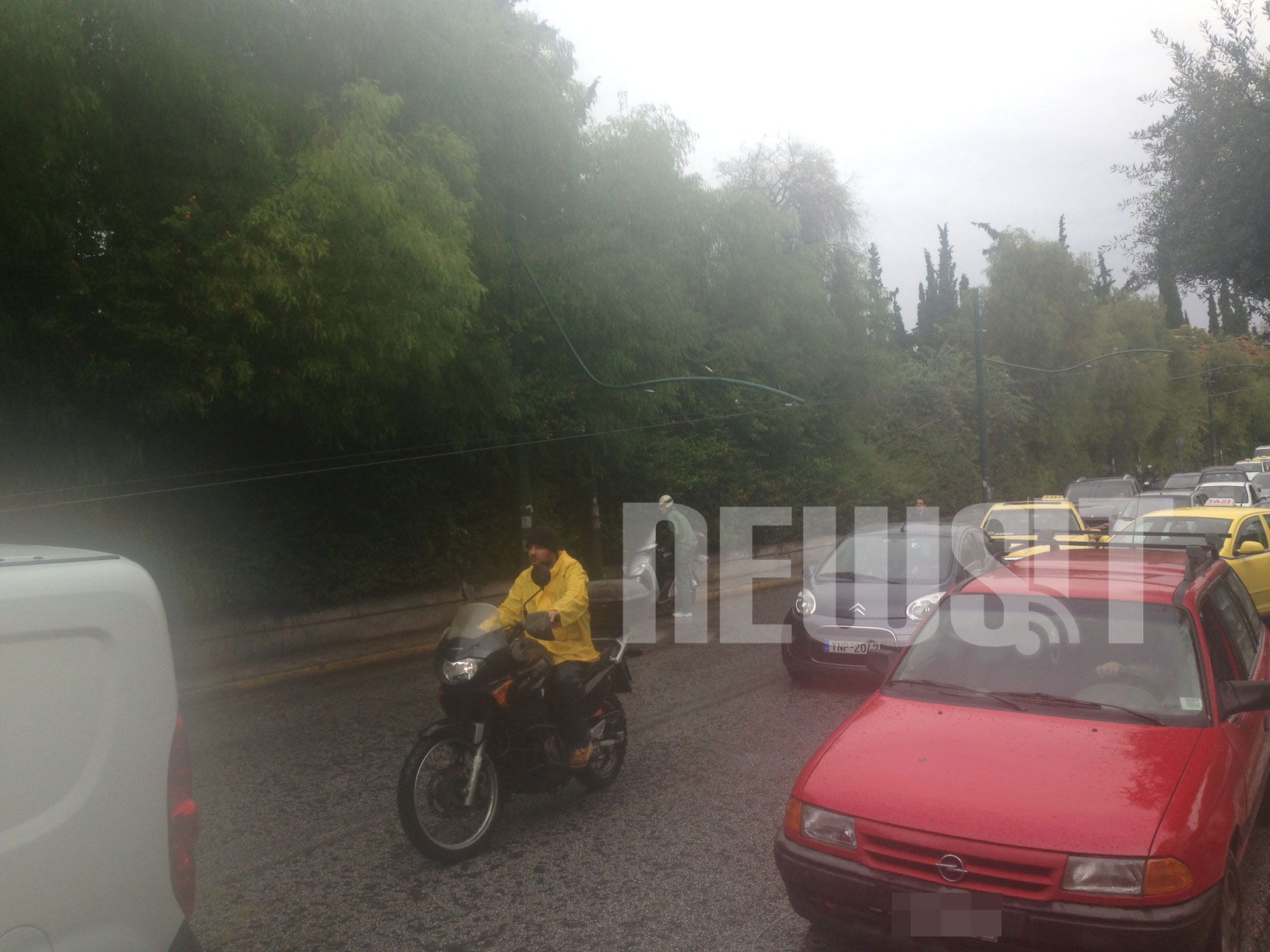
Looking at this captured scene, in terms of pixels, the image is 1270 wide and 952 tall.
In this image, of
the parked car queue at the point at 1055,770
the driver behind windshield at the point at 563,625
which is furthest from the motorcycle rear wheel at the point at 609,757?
the parked car queue at the point at 1055,770

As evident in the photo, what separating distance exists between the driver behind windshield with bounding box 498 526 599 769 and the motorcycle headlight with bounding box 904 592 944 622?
4.22m

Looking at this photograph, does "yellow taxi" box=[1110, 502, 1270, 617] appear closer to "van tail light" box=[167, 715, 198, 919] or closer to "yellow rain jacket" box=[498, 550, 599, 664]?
"yellow rain jacket" box=[498, 550, 599, 664]

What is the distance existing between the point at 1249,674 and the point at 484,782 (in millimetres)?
3921

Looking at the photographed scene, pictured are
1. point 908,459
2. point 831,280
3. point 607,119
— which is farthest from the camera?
point 908,459

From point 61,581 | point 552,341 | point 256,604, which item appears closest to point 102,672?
point 61,581

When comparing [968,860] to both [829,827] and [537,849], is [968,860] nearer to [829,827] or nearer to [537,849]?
[829,827]

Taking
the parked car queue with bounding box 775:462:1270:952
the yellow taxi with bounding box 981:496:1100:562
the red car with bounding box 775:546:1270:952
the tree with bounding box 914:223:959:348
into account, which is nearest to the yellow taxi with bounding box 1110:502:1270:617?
the yellow taxi with bounding box 981:496:1100:562

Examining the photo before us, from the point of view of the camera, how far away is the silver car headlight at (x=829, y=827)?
3.83 meters

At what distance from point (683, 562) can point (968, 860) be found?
12.0m

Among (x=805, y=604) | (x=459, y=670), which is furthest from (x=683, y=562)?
(x=459, y=670)

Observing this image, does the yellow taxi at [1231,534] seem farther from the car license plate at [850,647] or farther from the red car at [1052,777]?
the red car at [1052,777]

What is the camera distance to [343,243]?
11.3 m

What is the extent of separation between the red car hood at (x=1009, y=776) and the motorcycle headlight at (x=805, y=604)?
5440 millimetres

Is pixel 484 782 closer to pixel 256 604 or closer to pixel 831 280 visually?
pixel 256 604
